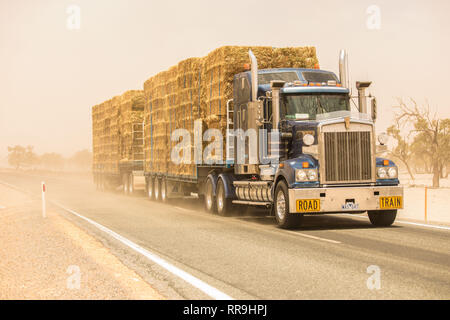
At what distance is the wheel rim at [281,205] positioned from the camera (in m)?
14.7

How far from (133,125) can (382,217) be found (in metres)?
20.3

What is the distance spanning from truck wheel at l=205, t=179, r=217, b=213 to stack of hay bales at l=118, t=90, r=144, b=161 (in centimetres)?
1292

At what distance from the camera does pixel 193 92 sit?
22.3m

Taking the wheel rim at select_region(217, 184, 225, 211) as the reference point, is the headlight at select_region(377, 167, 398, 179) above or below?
above

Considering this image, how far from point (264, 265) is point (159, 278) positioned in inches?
67.3

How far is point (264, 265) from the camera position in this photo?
368 inches

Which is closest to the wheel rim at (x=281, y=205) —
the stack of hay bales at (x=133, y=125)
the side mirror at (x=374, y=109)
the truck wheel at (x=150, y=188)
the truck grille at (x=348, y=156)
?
the truck grille at (x=348, y=156)

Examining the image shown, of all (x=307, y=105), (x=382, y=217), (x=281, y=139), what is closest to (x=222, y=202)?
(x=281, y=139)

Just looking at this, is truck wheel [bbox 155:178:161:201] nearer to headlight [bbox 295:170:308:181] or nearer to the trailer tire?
the trailer tire

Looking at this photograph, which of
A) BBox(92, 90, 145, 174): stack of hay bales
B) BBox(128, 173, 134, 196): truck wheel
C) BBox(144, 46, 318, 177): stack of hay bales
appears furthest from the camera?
BBox(92, 90, 145, 174): stack of hay bales

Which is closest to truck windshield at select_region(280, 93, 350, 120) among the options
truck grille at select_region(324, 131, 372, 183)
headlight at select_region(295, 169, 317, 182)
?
truck grille at select_region(324, 131, 372, 183)

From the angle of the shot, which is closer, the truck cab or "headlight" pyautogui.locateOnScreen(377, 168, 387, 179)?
the truck cab

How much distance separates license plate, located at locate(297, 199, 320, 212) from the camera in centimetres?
1388
